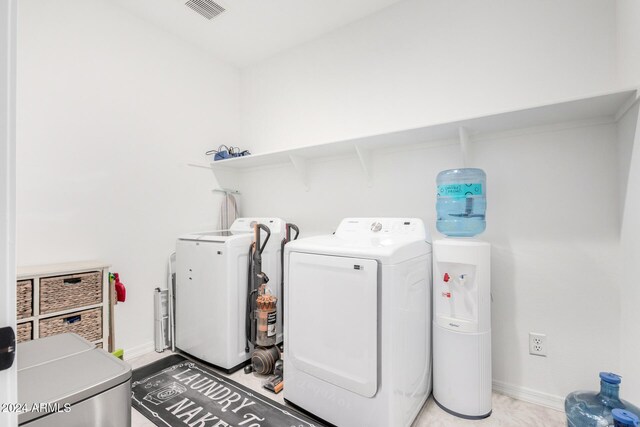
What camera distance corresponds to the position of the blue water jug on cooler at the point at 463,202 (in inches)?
75.5

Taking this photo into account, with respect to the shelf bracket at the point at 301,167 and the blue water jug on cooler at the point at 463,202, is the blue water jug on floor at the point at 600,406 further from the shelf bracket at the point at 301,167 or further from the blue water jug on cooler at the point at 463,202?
the shelf bracket at the point at 301,167

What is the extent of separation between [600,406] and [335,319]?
4.53 ft

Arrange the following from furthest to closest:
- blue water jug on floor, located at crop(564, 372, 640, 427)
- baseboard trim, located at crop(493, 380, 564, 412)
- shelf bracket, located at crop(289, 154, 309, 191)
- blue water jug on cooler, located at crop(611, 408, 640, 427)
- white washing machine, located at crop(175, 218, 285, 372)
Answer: shelf bracket, located at crop(289, 154, 309, 191)
white washing machine, located at crop(175, 218, 285, 372)
baseboard trim, located at crop(493, 380, 564, 412)
blue water jug on floor, located at crop(564, 372, 640, 427)
blue water jug on cooler, located at crop(611, 408, 640, 427)

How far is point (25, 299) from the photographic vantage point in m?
1.81

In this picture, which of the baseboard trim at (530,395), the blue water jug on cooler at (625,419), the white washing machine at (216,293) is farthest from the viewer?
the white washing machine at (216,293)

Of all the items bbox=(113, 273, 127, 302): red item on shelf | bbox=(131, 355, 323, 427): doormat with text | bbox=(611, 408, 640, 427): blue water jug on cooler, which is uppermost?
bbox=(113, 273, 127, 302): red item on shelf

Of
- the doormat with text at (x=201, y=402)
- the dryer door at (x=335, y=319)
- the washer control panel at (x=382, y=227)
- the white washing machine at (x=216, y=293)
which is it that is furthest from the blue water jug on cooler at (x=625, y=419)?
the white washing machine at (x=216, y=293)

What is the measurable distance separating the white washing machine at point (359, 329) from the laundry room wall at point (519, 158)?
59 cm

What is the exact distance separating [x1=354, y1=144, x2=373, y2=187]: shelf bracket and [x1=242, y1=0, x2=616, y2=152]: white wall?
8.0 inches

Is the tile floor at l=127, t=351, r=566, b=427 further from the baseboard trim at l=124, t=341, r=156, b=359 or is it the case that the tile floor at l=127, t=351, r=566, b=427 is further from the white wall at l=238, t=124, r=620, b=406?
the baseboard trim at l=124, t=341, r=156, b=359

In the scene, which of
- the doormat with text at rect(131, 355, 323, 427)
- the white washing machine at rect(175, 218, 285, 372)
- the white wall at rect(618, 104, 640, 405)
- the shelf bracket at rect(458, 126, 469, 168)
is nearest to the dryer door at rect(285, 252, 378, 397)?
the doormat with text at rect(131, 355, 323, 427)

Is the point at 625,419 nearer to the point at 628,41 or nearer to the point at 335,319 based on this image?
the point at 335,319

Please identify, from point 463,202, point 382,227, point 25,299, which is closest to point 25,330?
point 25,299

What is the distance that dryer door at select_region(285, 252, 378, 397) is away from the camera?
156 cm
